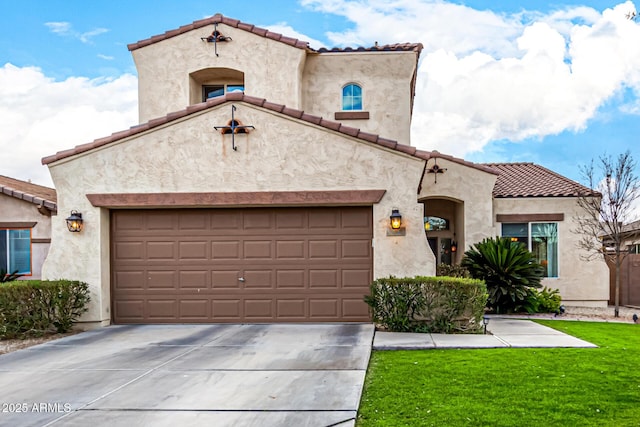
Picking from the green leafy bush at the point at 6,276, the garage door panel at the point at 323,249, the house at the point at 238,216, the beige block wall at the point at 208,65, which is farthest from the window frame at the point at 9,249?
the garage door panel at the point at 323,249

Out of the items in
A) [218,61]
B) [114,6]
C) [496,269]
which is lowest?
[496,269]

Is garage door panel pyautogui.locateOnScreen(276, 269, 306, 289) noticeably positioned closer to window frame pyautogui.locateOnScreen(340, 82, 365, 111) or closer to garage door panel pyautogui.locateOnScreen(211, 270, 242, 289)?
garage door panel pyautogui.locateOnScreen(211, 270, 242, 289)

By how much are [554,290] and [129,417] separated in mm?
14338

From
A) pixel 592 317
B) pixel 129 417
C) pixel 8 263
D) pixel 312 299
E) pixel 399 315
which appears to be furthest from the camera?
pixel 8 263

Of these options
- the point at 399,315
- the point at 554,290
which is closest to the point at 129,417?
the point at 399,315

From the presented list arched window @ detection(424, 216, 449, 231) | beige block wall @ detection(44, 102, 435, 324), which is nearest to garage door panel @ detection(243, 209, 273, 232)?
beige block wall @ detection(44, 102, 435, 324)

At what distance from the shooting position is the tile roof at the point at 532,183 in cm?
1766

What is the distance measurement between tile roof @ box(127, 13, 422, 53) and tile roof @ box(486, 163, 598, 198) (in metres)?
5.25

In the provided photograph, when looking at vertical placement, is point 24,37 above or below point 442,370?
above

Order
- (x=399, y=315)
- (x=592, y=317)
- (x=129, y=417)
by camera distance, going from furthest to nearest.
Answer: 1. (x=592, y=317)
2. (x=399, y=315)
3. (x=129, y=417)

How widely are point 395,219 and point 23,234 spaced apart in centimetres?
1121

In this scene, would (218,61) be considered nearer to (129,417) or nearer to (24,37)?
(24,37)

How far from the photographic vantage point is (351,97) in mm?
17531

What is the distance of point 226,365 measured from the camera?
8430 mm
